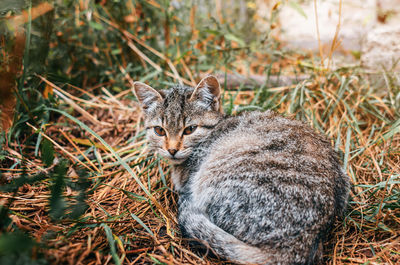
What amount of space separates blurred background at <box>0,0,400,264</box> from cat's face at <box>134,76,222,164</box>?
34 cm

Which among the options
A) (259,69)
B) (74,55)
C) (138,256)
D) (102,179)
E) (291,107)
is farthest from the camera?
(259,69)

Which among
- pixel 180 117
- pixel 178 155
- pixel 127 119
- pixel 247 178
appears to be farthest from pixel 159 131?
pixel 247 178

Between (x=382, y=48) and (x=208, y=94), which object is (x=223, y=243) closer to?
(x=208, y=94)

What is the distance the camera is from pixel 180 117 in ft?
8.12

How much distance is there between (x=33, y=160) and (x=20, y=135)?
404 millimetres

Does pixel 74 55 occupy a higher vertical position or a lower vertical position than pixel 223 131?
higher

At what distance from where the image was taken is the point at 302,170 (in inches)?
71.2

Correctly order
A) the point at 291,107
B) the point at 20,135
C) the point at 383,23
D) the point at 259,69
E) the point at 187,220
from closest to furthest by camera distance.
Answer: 1. the point at 187,220
2. the point at 20,135
3. the point at 291,107
4. the point at 383,23
5. the point at 259,69

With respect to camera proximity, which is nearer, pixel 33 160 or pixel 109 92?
pixel 33 160

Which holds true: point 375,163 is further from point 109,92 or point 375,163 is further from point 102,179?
point 109,92

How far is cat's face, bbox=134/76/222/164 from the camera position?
2.40m

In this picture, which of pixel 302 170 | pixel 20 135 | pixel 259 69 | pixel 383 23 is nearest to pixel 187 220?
pixel 302 170

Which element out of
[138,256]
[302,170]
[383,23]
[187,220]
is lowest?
[138,256]

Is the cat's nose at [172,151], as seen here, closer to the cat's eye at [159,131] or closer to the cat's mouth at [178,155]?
the cat's mouth at [178,155]
